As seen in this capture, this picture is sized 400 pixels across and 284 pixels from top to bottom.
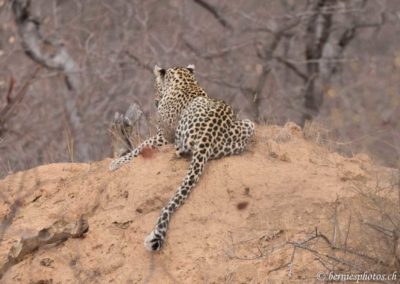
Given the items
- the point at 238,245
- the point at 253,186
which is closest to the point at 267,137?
the point at 253,186

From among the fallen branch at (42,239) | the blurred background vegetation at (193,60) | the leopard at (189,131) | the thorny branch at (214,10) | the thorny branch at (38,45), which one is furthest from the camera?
the thorny branch at (214,10)

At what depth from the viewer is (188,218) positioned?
697 cm

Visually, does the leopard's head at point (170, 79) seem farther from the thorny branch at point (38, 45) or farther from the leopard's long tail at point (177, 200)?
the thorny branch at point (38, 45)

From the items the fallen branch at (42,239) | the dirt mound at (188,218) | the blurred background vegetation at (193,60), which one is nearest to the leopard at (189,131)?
the dirt mound at (188,218)

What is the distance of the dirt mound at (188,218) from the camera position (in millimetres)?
6504

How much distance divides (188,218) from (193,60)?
12036 millimetres

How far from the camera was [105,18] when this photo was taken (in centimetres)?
2055

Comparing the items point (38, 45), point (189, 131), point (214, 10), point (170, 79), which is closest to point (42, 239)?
point (189, 131)

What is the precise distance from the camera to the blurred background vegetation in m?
17.3

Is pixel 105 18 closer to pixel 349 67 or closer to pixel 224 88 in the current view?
pixel 224 88

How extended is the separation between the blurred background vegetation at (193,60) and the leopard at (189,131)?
24.0 feet

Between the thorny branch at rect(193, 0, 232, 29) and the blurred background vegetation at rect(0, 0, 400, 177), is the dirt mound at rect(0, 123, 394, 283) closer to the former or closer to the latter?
the blurred background vegetation at rect(0, 0, 400, 177)

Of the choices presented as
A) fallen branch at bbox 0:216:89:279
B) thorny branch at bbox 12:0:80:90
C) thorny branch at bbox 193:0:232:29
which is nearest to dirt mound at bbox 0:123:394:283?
fallen branch at bbox 0:216:89:279

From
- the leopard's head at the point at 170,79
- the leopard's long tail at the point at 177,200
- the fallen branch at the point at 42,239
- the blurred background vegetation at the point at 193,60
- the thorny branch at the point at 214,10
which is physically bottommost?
the blurred background vegetation at the point at 193,60
